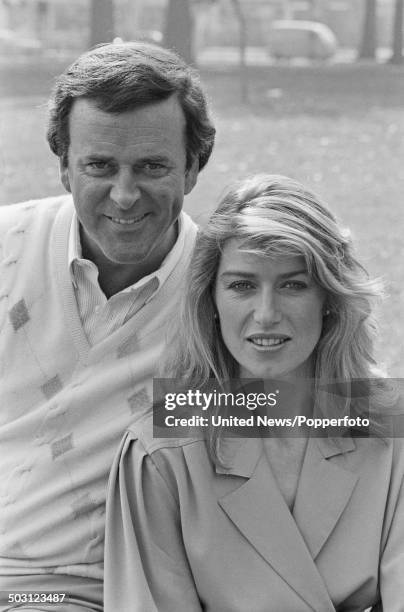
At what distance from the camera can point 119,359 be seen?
1881 mm

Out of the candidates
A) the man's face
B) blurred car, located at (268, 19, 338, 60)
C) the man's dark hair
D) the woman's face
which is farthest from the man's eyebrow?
blurred car, located at (268, 19, 338, 60)

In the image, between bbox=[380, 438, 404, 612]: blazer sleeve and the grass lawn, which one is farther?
the grass lawn

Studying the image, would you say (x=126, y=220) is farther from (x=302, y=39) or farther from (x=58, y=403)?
(x=302, y=39)

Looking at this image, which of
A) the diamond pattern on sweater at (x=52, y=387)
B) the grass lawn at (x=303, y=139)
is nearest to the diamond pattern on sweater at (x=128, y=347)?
the diamond pattern on sweater at (x=52, y=387)

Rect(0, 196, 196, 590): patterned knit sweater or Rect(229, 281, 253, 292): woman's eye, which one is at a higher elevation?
Rect(229, 281, 253, 292): woman's eye

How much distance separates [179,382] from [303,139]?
0.95 m

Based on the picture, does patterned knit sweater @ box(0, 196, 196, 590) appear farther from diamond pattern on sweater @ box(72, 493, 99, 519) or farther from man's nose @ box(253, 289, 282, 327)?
man's nose @ box(253, 289, 282, 327)

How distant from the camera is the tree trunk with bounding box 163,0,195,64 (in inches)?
87.8

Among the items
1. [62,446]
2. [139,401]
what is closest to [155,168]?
[139,401]

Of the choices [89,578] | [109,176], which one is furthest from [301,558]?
[109,176]

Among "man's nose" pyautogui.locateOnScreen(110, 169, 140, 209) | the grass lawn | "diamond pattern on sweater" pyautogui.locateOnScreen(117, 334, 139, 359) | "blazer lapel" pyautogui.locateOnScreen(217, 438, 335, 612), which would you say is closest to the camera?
"blazer lapel" pyautogui.locateOnScreen(217, 438, 335, 612)

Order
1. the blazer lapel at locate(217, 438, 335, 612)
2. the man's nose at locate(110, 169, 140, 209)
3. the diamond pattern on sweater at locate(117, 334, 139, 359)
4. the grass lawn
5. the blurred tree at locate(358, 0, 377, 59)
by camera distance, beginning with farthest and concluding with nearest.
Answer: the grass lawn < the blurred tree at locate(358, 0, 377, 59) < the diamond pattern on sweater at locate(117, 334, 139, 359) < the man's nose at locate(110, 169, 140, 209) < the blazer lapel at locate(217, 438, 335, 612)

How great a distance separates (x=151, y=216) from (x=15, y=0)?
A: 2.26ft

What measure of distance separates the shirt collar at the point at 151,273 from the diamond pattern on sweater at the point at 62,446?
28 centimetres
